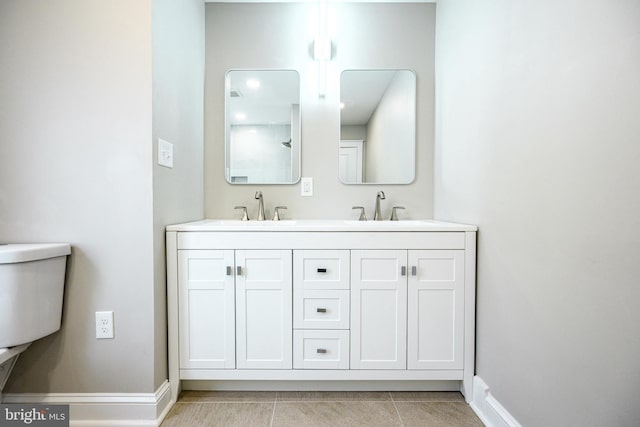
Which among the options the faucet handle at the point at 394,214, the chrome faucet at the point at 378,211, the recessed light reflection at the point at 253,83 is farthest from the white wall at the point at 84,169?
the faucet handle at the point at 394,214

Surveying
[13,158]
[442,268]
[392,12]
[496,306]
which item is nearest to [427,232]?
[442,268]

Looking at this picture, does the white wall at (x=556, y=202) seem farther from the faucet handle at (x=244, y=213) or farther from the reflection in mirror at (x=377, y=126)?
the faucet handle at (x=244, y=213)

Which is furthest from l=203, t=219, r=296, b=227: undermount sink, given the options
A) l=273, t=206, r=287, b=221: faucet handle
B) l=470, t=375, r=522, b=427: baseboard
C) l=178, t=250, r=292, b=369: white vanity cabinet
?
l=470, t=375, r=522, b=427: baseboard

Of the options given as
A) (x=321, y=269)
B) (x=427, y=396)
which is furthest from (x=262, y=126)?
(x=427, y=396)

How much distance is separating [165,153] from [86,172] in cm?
32

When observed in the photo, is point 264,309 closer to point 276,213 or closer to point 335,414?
point 335,414

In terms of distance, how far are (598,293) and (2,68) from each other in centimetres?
227

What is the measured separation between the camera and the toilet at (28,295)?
1.05 m

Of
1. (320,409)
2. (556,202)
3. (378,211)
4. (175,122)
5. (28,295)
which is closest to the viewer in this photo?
(556,202)

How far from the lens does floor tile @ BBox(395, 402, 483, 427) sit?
4.15ft

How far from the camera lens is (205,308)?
137 centimetres

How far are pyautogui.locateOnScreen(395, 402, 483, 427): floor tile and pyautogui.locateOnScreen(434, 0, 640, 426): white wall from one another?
0.19 meters

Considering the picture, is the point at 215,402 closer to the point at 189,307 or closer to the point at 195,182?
the point at 189,307

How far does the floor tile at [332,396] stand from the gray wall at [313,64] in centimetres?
Result: 100
